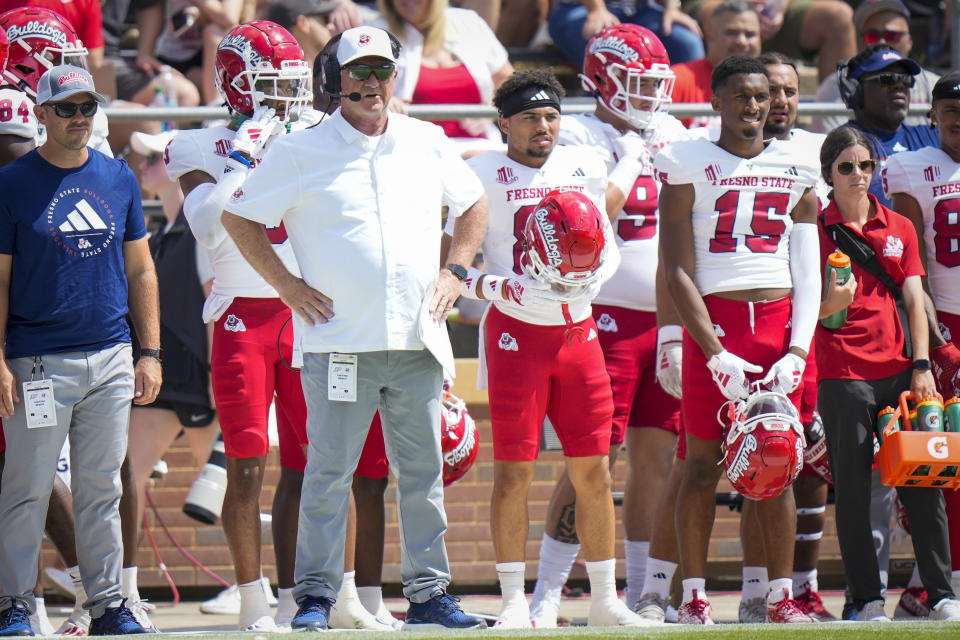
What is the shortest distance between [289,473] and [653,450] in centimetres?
153

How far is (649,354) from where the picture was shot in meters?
5.93

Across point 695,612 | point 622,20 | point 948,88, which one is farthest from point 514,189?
point 622,20

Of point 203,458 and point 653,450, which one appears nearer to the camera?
point 653,450

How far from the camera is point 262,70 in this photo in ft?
17.4

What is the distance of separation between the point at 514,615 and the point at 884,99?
9.82ft

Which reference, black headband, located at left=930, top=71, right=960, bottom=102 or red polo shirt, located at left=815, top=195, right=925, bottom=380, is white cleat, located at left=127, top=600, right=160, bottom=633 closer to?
red polo shirt, located at left=815, top=195, right=925, bottom=380

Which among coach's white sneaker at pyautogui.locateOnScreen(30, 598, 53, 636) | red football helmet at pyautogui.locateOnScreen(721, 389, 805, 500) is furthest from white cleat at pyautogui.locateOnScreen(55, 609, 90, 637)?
red football helmet at pyautogui.locateOnScreen(721, 389, 805, 500)

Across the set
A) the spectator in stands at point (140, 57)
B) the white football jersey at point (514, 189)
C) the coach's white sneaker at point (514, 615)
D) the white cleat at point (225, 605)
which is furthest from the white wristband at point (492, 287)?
the spectator in stands at point (140, 57)

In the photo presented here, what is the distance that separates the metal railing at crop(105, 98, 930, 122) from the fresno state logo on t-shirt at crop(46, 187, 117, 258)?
1.87 m

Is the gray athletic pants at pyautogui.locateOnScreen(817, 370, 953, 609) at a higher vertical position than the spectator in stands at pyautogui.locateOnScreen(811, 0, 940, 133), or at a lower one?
lower

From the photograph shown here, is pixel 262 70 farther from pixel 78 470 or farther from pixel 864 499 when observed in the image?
pixel 864 499

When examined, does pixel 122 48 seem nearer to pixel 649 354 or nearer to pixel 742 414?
pixel 649 354

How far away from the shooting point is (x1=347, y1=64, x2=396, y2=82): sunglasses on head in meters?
4.61

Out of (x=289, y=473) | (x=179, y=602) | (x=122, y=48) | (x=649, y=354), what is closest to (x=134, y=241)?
(x=289, y=473)
